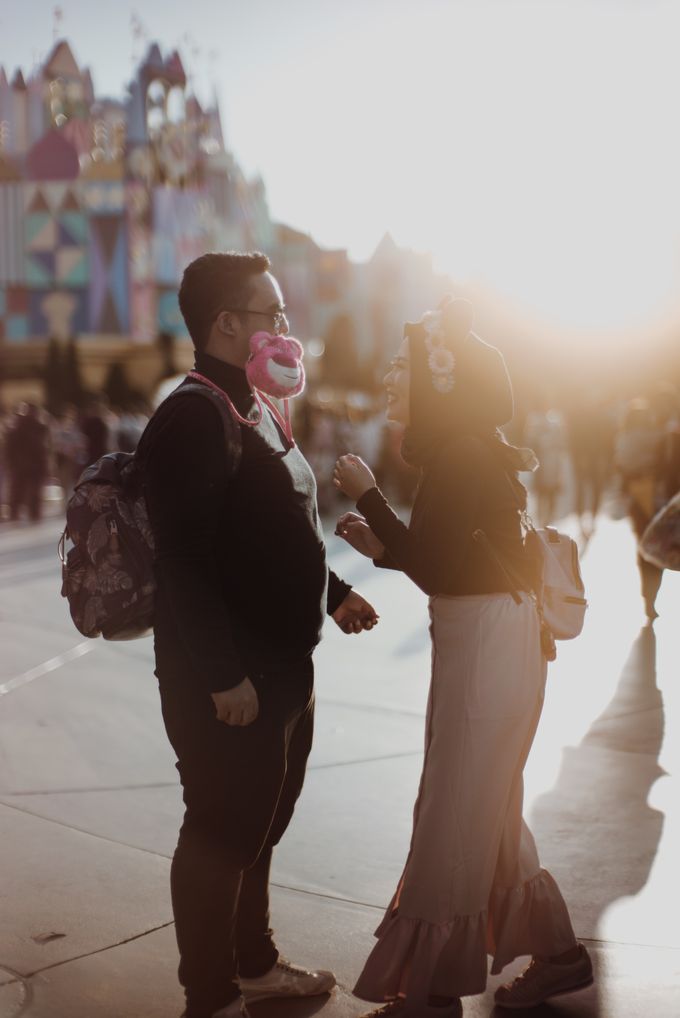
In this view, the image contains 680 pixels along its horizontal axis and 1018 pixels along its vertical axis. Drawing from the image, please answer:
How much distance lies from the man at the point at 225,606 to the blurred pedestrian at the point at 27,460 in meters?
17.0

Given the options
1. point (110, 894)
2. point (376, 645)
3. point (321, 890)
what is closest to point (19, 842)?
point (110, 894)

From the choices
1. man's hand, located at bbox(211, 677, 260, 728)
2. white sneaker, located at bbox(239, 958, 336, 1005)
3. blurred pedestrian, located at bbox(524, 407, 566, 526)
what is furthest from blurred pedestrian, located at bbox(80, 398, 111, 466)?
man's hand, located at bbox(211, 677, 260, 728)

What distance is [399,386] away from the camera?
314 centimetres

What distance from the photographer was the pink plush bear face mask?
2938mm

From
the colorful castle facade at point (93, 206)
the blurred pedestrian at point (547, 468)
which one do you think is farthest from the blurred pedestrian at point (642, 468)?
the colorful castle facade at point (93, 206)

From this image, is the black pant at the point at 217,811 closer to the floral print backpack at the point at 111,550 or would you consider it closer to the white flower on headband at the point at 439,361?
the floral print backpack at the point at 111,550

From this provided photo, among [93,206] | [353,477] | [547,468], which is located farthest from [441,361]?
[93,206]

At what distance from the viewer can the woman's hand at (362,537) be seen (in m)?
3.13

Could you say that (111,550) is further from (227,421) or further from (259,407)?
(259,407)

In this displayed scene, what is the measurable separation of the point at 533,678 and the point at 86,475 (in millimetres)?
1156

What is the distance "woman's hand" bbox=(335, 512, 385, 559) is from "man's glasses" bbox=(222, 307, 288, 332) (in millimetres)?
475

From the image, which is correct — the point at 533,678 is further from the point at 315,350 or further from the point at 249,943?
the point at 315,350

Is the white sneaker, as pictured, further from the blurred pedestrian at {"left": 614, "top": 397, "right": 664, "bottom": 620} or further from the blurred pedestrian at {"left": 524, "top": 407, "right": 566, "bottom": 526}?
the blurred pedestrian at {"left": 524, "top": 407, "right": 566, "bottom": 526}

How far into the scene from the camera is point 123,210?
60.9 metres
